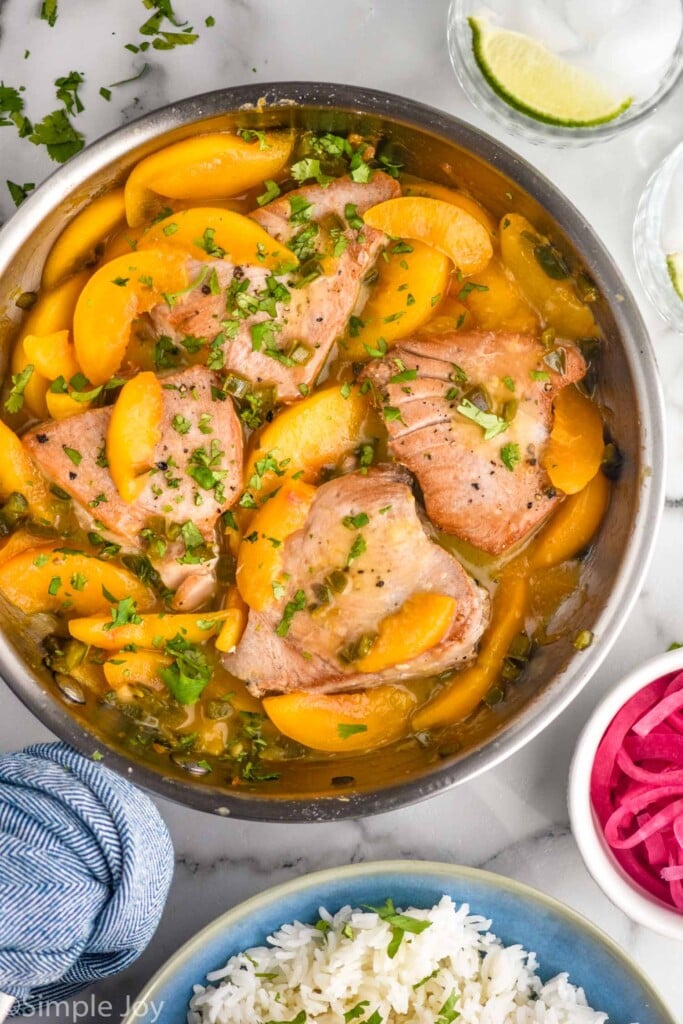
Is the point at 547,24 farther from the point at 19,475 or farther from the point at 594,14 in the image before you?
the point at 19,475

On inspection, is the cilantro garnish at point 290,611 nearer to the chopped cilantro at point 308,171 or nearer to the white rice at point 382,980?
the white rice at point 382,980

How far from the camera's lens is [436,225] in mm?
2736

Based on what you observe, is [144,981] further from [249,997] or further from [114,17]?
[114,17]

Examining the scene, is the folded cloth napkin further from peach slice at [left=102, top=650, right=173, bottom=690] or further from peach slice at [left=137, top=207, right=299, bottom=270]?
peach slice at [left=137, top=207, right=299, bottom=270]

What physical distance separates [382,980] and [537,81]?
7.83ft

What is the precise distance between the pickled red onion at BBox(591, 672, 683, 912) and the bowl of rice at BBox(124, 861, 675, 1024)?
0.76 ft

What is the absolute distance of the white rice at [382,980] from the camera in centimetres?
296

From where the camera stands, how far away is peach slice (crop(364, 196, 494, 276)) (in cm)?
273

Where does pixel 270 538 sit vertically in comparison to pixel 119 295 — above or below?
below

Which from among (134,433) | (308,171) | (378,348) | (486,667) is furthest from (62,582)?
(308,171)

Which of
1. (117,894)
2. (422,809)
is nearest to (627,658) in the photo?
(422,809)

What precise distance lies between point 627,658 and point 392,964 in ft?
3.46

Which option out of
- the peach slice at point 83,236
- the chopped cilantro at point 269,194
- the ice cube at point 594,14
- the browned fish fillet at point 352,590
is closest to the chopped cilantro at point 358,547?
the browned fish fillet at point 352,590

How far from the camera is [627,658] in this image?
3154 mm
